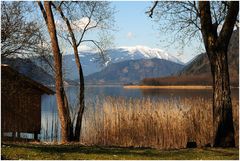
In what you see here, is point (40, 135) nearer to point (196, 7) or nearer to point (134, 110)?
point (134, 110)

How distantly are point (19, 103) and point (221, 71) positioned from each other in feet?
35.3

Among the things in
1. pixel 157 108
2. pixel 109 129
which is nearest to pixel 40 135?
pixel 109 129

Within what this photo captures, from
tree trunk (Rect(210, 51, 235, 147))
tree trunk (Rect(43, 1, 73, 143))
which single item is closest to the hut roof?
tree trunk (Rect(43, 1, 73, 143))

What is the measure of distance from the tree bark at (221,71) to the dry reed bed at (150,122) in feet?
4.22

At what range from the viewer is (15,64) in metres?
26.4

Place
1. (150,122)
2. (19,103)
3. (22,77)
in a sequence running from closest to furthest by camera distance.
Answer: (150,122), (19,103), (22,77)

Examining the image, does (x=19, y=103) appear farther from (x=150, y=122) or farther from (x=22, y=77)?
(x=150, y=122)

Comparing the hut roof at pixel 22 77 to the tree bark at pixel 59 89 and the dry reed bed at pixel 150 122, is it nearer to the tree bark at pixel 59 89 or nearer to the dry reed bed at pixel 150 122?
the tree bark at pixel 59 89

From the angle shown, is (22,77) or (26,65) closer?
(22,77)

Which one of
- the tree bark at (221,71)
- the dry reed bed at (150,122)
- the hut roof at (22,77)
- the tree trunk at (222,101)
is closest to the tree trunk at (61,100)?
the dry reed bed at (150,122)

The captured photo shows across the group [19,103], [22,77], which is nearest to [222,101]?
[19,103]

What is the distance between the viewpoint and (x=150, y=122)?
50.3 ft

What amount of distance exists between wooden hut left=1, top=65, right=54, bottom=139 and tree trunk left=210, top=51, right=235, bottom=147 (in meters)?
9.48

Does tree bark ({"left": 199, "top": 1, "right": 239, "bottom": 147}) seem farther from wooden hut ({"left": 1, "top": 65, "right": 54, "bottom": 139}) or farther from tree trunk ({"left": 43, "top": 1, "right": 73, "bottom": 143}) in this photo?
wooden hut ({"left": 1, "top": 65, "right": 54, "bottom": 139})
